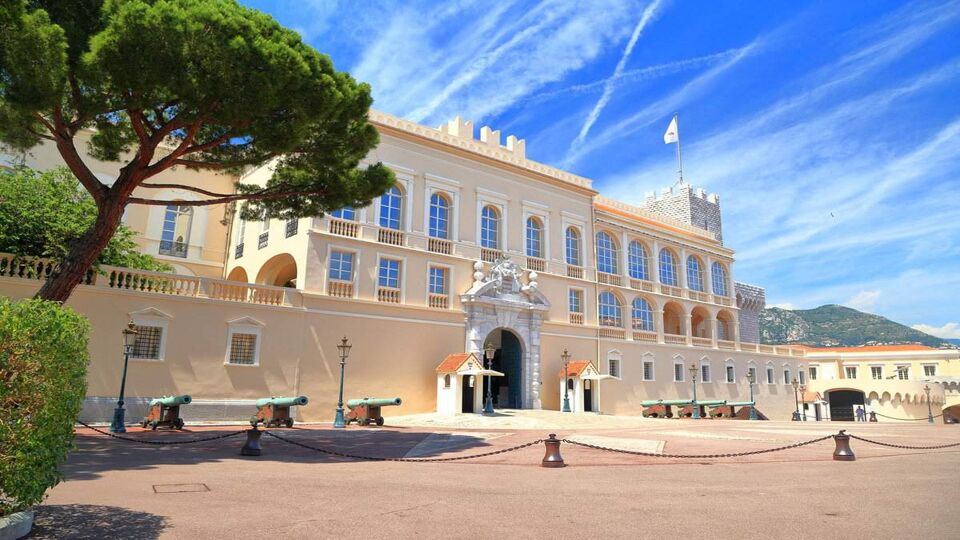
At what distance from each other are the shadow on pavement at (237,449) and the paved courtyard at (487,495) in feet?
0.20

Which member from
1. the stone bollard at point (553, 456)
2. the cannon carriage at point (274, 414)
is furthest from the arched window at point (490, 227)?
the stone bollard at point (553, 456)

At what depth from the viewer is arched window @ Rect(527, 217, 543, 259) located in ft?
98.5

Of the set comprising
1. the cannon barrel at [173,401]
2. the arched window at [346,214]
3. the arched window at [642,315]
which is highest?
the arched window at [346,214]

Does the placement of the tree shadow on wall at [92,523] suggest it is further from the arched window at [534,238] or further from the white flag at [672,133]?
the white flag at [672,133]

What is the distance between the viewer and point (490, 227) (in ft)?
93.9

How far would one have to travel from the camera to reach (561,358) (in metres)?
29.5

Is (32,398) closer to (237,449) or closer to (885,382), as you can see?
(237,449)

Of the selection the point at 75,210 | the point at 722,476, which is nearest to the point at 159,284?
the point at 75,210

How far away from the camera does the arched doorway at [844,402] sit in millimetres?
54500

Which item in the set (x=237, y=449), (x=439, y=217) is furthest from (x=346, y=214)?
(x=237, y=449)

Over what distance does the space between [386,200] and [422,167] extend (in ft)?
7.82

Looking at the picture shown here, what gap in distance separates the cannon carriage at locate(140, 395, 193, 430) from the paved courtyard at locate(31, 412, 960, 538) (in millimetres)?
3113

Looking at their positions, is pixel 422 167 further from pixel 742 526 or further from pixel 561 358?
pixel 742 526

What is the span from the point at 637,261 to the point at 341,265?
62.8 feet
